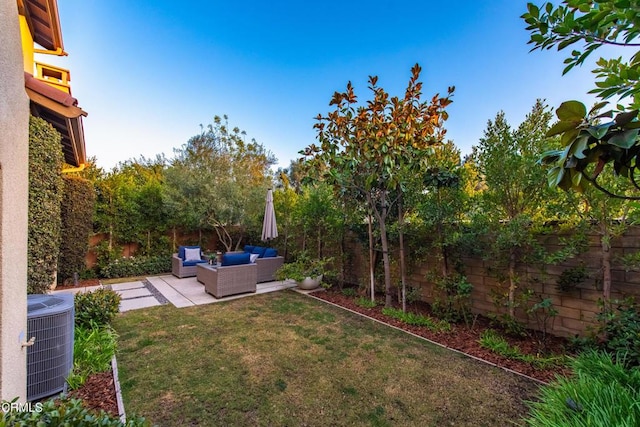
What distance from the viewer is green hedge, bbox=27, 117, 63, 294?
4.72m

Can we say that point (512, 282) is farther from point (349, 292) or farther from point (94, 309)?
point (94, 309)

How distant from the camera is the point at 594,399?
243 cm

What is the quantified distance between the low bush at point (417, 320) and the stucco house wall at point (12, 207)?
17.9 feet

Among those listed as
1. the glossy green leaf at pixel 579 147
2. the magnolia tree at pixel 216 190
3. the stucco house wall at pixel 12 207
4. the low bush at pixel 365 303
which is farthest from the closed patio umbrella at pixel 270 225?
the glossy green leaf at pixel 579 147

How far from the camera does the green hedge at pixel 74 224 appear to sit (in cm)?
791

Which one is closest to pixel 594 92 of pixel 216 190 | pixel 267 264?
pixel 267 264

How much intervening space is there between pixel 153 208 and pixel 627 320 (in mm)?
13213

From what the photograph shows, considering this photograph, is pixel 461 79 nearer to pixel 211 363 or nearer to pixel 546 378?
pixel 546 378

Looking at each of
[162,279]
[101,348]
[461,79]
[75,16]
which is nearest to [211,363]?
[101,348]

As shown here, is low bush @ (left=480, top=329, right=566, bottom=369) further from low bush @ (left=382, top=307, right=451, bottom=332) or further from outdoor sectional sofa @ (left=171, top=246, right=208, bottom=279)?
outdoor sectional sofa @ (left=171, top=246, right=208, bottom=279)

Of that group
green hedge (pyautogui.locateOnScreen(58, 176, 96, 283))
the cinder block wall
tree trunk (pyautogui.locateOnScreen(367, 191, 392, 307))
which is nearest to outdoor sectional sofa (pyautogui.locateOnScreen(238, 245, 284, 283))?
tree trunk (pyautogui.locateOnScreen(367, 191, 392, 307))

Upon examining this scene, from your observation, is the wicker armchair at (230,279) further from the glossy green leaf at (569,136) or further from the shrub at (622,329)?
the glossy green leaf at (569,136)

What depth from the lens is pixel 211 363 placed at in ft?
12.6

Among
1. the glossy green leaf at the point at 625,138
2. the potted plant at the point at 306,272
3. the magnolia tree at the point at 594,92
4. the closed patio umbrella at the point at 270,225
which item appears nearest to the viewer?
the glossy green leaf at the point at 625,138
